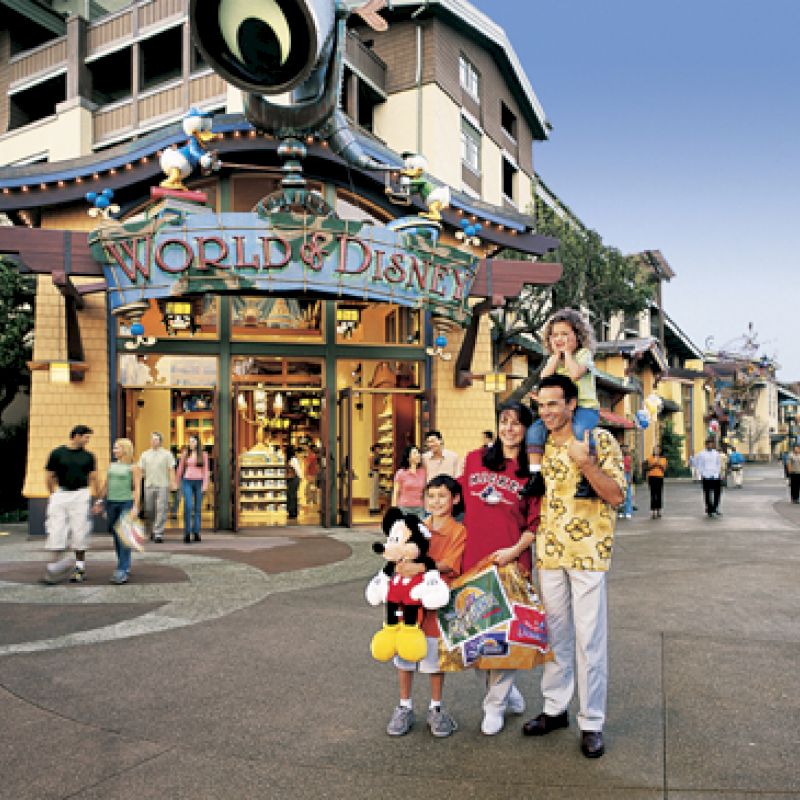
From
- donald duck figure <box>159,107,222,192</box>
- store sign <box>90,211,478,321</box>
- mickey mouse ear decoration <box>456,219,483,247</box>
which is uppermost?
donald duck figure <box>159,107,222,192</box>

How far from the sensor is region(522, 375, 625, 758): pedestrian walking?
4.09 meters

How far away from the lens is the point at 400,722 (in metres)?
4.39

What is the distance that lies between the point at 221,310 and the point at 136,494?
6712mm

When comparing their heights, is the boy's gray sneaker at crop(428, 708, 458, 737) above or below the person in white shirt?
below

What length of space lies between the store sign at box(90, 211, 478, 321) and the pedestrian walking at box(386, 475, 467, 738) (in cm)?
869

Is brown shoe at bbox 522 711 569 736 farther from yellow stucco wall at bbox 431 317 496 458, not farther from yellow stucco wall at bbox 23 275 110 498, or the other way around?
yellow stucco wall at bbox 431 317 496 458

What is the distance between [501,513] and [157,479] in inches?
398

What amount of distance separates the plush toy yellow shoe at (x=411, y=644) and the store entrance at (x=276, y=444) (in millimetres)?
10851

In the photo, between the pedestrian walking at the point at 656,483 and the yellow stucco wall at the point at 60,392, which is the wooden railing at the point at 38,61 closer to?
the yellow stucco wall at the point at 60,392

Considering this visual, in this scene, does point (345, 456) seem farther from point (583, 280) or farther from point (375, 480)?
point (583, 280)

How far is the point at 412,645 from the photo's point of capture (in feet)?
13.9

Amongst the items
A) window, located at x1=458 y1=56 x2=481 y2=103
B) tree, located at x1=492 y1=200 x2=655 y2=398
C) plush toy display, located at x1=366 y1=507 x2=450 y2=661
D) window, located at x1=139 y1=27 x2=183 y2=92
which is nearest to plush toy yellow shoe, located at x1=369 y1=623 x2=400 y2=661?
plush toy display, located at x1=366 y1=507 x2=450 y2=661

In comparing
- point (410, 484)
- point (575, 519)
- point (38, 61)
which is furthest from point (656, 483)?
point (38, 61)

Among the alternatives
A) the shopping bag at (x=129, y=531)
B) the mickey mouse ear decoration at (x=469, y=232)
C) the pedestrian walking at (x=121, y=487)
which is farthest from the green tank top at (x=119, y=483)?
the mickey mouse ear decoration at (x=469, y=232)
